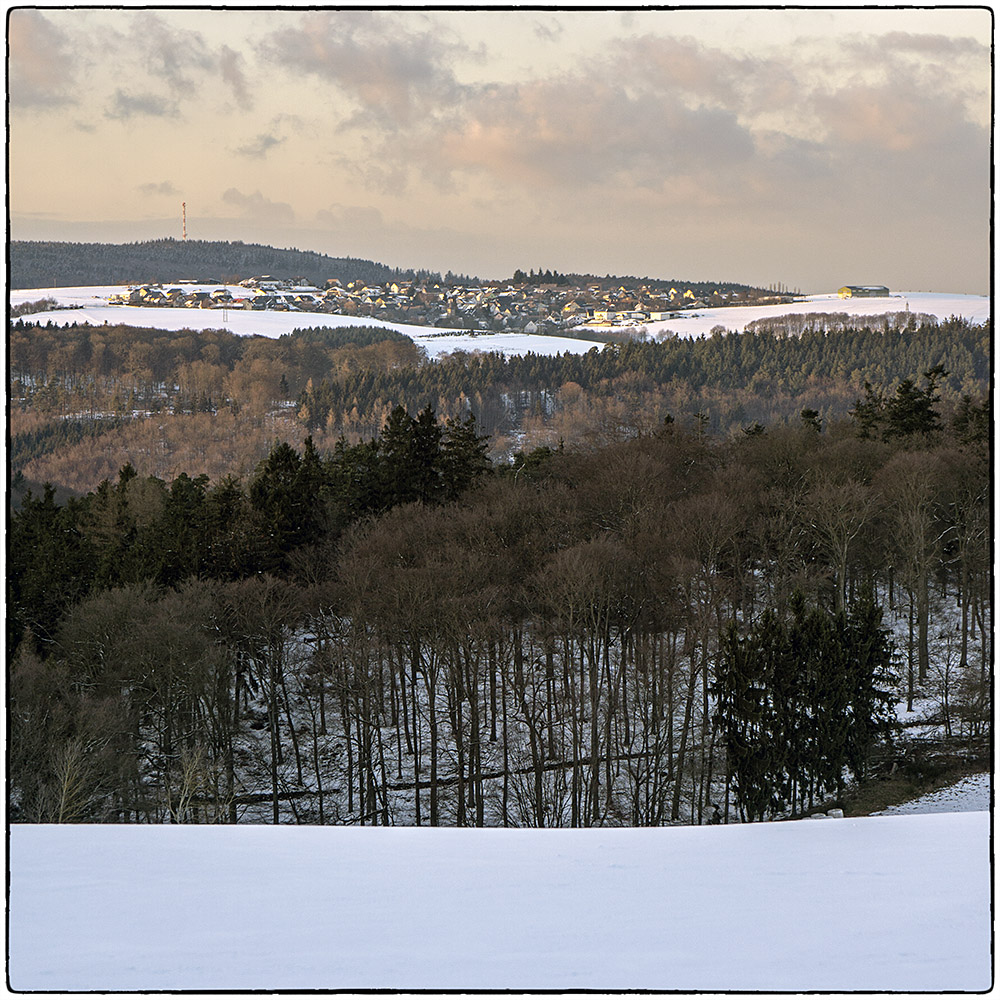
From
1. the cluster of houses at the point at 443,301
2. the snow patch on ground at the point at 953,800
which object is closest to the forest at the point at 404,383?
the cluster of houses at the point at 443,301

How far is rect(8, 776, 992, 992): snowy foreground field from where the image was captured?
911 cm

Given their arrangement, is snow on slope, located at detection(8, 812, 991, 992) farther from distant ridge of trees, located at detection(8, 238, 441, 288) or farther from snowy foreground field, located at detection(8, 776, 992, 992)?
distant ridge of trees, located at detection(8, 238, 441, 288)

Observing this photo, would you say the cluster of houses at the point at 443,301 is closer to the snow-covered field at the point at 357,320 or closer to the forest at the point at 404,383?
the snow-covered field at the point at 357,320

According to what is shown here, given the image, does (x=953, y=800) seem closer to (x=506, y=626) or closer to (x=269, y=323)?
(x=506, y=626)

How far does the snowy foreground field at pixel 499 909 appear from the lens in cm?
911

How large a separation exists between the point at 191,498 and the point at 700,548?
2676 cm

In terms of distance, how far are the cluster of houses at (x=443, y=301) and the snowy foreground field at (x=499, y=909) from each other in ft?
427

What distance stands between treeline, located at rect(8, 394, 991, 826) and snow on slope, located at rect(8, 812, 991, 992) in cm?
1700

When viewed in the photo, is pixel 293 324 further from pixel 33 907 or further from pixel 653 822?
pixel 33 907

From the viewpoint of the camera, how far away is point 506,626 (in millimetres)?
40375

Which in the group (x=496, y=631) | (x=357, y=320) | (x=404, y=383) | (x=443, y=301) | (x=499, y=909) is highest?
(x=443, y=301)

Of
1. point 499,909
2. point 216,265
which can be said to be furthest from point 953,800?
point 216,265

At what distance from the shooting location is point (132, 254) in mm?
154875

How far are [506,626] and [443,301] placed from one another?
460 ft
